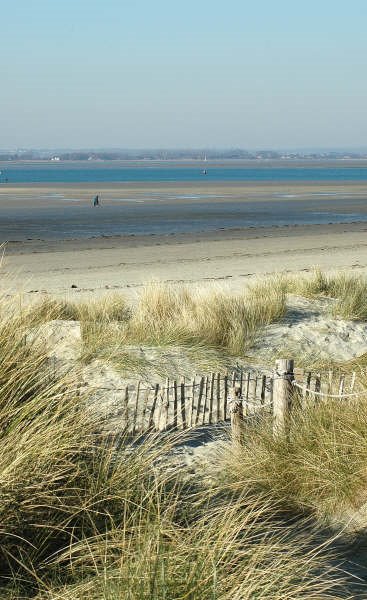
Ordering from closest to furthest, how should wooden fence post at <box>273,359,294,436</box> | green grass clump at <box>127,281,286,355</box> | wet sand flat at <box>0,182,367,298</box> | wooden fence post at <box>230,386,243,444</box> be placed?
wooden fence post at <box>230,386,243,444</box>, wooden fence post at <box>273,359,294,436</box>, green grass clump at <box>127,281,286,355</box>, wet sand flat at <box>0,182,367,298</box>

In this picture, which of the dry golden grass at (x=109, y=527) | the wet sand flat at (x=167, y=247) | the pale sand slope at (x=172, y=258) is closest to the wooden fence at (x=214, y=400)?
the dry golden grass at (x=109, y=527)

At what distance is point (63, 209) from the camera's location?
50.2 metres

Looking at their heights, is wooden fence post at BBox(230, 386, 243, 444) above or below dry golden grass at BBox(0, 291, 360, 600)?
below

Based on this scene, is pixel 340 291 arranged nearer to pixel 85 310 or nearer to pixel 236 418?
pixel 85 310

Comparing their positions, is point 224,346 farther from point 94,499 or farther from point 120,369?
point 94,499

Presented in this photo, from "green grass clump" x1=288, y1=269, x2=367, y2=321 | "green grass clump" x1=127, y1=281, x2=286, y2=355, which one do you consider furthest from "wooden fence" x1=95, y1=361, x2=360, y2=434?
"green grass clump" x1=288, y1=269, x2=367, y2=321

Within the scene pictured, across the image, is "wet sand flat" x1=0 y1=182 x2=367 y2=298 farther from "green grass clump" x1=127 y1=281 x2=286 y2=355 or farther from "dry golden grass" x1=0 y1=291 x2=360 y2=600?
"dry golden grass" x1=0 y1=291 x2=360 y2=600

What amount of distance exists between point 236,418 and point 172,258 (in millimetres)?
19249

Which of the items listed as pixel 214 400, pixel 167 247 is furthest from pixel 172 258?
pixel 214 400

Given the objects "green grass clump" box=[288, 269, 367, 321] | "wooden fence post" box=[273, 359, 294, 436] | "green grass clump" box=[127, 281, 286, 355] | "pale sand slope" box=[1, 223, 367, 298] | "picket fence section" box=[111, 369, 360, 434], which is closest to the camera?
"wooden fence post" box=[273, 359, 294, 436]

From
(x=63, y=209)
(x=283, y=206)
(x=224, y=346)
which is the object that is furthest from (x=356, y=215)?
(x=224, y=346)

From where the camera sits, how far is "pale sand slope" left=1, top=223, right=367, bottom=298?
2112 cm

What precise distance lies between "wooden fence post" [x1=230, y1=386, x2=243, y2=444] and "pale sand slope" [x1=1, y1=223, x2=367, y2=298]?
1004 cm

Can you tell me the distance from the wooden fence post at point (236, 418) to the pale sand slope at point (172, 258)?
10035 millimetres
